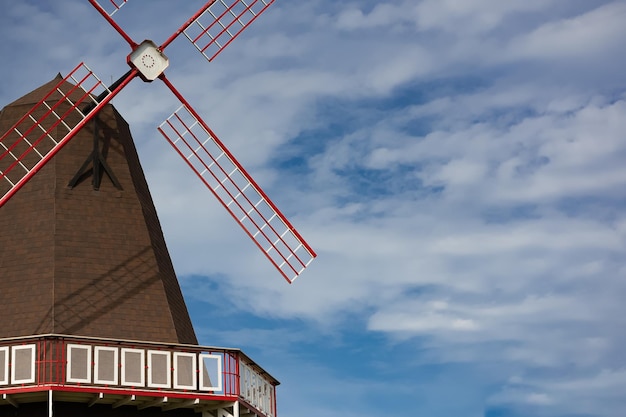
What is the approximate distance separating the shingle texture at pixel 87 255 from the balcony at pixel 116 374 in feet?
4.30

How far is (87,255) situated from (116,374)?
12.4 ft

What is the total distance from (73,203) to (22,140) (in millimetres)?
2314

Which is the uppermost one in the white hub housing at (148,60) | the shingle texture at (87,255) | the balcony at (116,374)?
the white hub housing at (148,60)

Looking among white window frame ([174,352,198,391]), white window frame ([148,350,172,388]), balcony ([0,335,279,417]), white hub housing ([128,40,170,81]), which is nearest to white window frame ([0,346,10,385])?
balcony ([0,335,279,417])

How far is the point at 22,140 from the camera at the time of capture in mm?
28828

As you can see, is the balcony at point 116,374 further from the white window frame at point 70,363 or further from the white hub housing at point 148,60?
the white hub housing at point 148,60

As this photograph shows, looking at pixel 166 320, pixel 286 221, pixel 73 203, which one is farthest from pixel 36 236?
pixel 286 221

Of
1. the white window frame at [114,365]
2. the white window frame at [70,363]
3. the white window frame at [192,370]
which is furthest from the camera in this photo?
the white window frame at [192,370]

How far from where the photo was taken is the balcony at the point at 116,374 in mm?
24000

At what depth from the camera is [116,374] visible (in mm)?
24469

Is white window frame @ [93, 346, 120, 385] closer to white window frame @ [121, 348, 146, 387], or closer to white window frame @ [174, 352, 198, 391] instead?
white window frame @ [121, 348, 146, 387]

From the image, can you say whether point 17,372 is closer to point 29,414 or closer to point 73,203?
point 29,414

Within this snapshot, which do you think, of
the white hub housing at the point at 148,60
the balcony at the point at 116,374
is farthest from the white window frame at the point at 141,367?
the white hub housing at the point at 148,60

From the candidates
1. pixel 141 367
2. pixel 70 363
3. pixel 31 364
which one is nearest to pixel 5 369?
pixel 31 364
